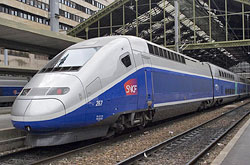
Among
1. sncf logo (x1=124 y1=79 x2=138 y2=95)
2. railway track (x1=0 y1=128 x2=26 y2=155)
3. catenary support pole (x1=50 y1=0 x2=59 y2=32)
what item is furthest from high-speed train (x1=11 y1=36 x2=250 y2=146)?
catenary support pole (x1=50 y1=0 x2=59 y2=32)

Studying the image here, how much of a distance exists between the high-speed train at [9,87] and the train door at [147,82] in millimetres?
17348

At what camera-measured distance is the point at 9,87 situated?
2480 cm

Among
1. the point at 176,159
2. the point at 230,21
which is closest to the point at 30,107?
the point at 176,159

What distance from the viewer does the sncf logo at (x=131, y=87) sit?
30.5 ft

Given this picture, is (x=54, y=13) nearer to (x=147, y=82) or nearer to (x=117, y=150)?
(x=147, y=82)

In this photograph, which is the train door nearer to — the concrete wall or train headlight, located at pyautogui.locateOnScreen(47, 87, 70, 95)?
train headlight, located at pyautogui.locateOnScreen(47, 87, 70, 95)

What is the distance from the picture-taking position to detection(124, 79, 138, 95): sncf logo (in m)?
9.29

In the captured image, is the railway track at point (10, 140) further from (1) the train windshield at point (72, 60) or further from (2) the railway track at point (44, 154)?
(1) the train windshield at point (72, 60)

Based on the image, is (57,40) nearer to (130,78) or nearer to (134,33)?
(130,78)

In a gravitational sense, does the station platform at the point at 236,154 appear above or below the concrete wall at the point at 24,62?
below

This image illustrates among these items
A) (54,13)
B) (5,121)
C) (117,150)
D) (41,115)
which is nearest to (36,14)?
(54,13)

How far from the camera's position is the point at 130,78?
375 inches

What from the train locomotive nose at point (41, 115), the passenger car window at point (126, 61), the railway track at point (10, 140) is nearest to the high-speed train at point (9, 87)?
the railway track at point (10, 140)

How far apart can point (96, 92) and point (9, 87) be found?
19.0 meters
